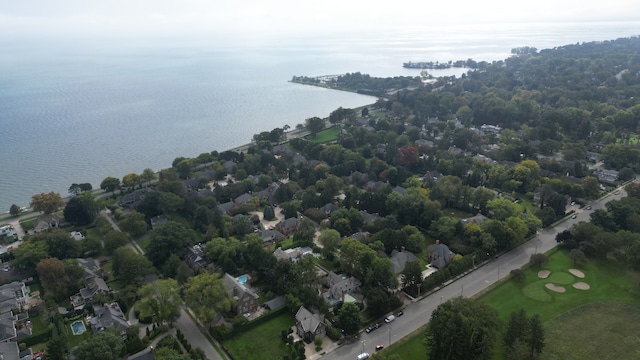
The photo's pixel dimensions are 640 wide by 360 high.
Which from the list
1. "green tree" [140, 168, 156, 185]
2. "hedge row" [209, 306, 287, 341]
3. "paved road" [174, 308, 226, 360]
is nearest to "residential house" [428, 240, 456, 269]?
"hedge row" [209, 306, 287, 341]

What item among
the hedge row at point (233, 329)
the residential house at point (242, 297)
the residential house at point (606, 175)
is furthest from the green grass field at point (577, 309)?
the residential house at point (606, 175)

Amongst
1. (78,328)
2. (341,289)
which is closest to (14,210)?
(78,328)

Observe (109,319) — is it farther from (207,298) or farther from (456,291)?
(456,291)

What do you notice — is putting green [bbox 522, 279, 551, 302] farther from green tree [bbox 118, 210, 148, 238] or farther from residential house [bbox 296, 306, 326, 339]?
green tree [bbox 118, 210, 148, 238]

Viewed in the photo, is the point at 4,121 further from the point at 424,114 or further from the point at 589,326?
the point at 589,326

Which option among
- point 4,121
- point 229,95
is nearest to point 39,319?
point 4,121

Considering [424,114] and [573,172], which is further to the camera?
[424,114]
